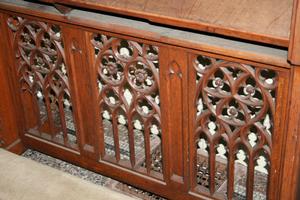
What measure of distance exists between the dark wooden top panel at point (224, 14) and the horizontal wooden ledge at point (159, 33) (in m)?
0.07

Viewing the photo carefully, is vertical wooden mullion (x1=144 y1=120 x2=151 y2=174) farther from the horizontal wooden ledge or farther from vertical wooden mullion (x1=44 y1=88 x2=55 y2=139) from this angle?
vertical wooden mullion (x1=44 y1=88 x2=55 y2=139)

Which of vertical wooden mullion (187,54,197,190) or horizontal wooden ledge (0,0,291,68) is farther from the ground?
horizontal wooden ledge (0,0,291,68)

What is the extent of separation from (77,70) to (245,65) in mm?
821

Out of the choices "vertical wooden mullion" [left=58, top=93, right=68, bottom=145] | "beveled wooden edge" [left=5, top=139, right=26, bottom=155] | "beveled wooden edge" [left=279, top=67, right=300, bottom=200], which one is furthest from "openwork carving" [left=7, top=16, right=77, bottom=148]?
"beveled wooden edge" [left=279, top=67, right=300, bottom=200]

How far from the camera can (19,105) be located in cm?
296

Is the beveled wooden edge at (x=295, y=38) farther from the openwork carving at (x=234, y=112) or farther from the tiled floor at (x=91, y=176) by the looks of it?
the tiled floor at (x=91, y=176)

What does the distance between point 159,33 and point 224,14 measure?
28 cm

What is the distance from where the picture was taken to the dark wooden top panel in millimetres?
1938

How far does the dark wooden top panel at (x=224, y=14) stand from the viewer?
1.94 metres

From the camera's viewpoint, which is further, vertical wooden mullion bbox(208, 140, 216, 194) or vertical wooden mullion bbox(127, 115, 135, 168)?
vertical wooden mullion bbox(127, 115, 135, 168)

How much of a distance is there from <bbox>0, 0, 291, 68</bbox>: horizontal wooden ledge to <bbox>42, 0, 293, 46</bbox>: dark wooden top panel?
7 centimetres

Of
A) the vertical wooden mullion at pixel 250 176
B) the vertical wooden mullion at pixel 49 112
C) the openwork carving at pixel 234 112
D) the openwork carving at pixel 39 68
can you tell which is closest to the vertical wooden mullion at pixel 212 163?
the openwork carving at pixel 234 112

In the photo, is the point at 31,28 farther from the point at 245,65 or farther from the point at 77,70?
the point at 245,65

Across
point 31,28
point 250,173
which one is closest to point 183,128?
point 250,173
